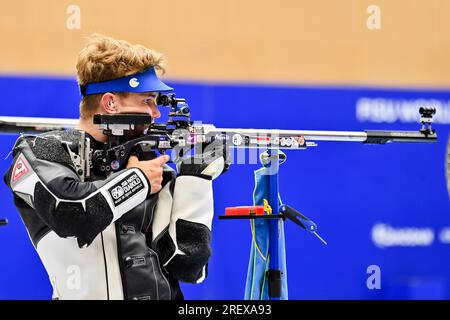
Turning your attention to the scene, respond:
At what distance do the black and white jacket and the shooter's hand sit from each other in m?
0.02

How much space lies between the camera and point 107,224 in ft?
4.83

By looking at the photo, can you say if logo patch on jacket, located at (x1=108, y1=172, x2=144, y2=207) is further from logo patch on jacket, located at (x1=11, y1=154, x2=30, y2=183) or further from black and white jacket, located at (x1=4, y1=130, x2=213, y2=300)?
logo patch on jacket, located at (x1=11, y1=154, x2=30, y2=183)

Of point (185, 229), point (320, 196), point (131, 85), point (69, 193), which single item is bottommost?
point (320, 196)

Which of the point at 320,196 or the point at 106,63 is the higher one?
the point at 106,63

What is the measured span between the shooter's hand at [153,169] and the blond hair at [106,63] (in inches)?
8.4

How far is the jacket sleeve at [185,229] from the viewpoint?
62.7 inches

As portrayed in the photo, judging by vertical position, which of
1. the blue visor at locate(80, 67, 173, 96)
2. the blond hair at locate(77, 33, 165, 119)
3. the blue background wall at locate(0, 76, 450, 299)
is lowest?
the blue background wall at locate(0, 76, 450, 299)

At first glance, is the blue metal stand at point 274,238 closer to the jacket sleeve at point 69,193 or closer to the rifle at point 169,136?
the rifle at point 169,136

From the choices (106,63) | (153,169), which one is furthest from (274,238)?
(106,63)

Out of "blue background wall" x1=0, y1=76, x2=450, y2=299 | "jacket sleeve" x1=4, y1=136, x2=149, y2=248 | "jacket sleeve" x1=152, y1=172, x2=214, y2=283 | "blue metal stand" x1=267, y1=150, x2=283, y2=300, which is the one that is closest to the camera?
"jacket sleeve" x1=4, y1=136, x2=149, y2=248

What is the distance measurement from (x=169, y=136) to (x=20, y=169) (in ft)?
1.23

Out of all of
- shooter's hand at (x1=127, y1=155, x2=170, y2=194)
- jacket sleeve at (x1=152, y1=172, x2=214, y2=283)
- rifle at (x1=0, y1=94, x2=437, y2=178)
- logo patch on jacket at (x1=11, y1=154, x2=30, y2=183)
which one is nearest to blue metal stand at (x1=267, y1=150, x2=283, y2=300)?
rifle at (x1=0, y1=94, x2=437, y2=178)

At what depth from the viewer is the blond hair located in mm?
1666

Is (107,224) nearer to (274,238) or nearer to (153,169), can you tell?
(153,169)
